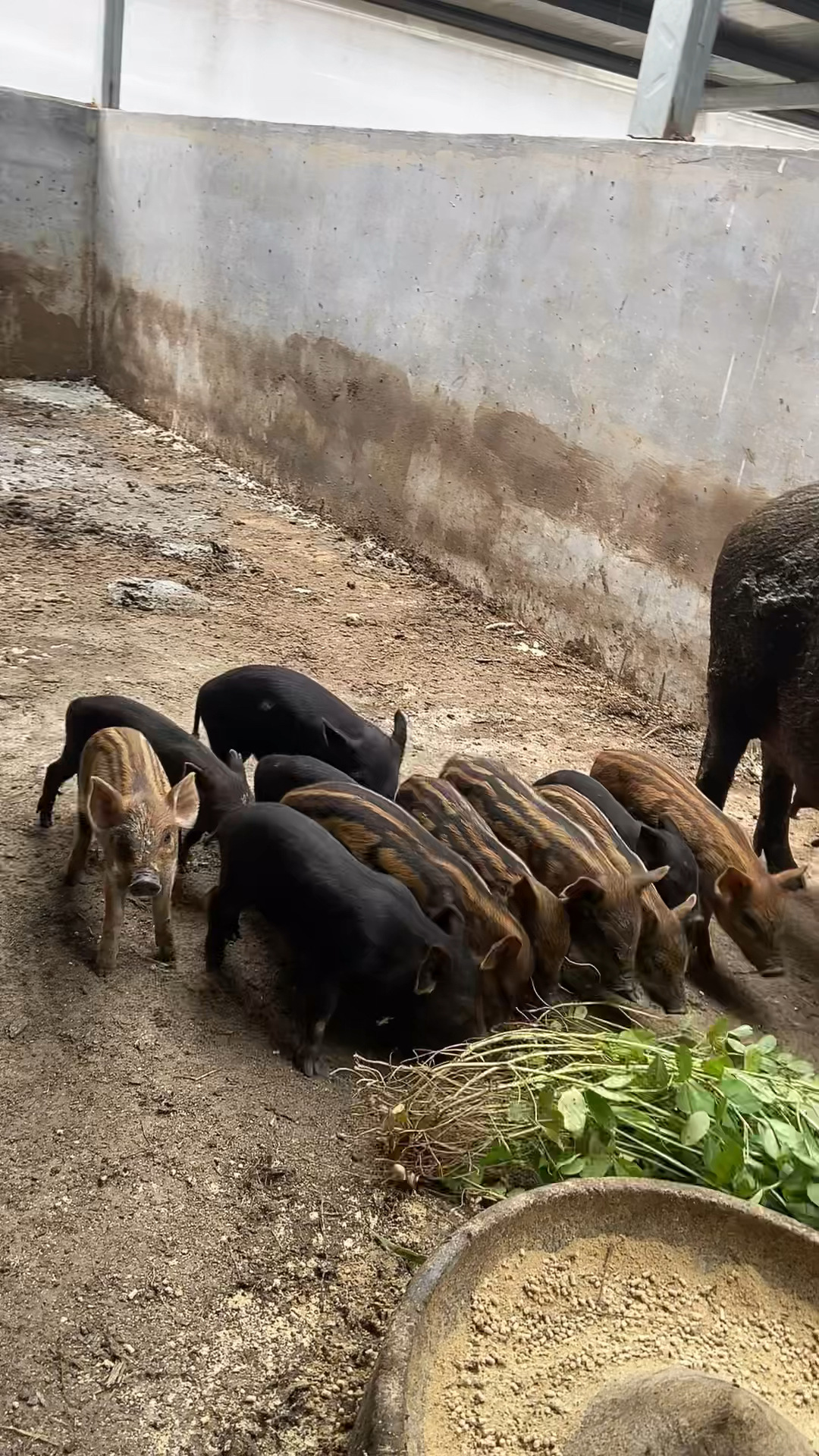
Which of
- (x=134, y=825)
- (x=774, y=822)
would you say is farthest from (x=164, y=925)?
(x=774, y=822)

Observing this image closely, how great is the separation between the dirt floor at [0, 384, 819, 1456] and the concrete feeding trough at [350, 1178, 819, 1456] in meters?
0.33

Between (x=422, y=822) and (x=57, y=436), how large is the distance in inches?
229

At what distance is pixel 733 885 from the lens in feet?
11.2

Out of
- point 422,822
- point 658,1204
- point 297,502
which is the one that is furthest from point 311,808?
point 297,502

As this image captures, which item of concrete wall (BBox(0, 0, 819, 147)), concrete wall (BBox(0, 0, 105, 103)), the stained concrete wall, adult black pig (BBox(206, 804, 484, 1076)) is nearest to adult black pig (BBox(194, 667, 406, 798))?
adult black pig (BBox(206, 804, 484, 1076))

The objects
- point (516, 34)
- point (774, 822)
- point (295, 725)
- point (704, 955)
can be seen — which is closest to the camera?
point (704, 955)

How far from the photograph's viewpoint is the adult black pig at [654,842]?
3512 mm

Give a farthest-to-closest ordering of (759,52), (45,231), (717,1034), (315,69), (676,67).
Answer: (45,231) → (315,69) → (759,52) → (676,67) → (717,1034)

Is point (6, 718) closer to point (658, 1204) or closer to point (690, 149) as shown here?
point (658, 1204)

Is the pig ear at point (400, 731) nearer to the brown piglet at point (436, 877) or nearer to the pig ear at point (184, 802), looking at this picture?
the brown piglet at point (436, 877)

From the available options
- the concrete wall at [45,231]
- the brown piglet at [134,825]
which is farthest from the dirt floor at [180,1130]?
the concrete wall at [45,231]

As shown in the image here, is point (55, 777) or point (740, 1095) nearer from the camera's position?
point (740, 1095)

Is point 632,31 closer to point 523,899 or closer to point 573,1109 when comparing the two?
point 523,899

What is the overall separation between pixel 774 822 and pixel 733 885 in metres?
0.86
